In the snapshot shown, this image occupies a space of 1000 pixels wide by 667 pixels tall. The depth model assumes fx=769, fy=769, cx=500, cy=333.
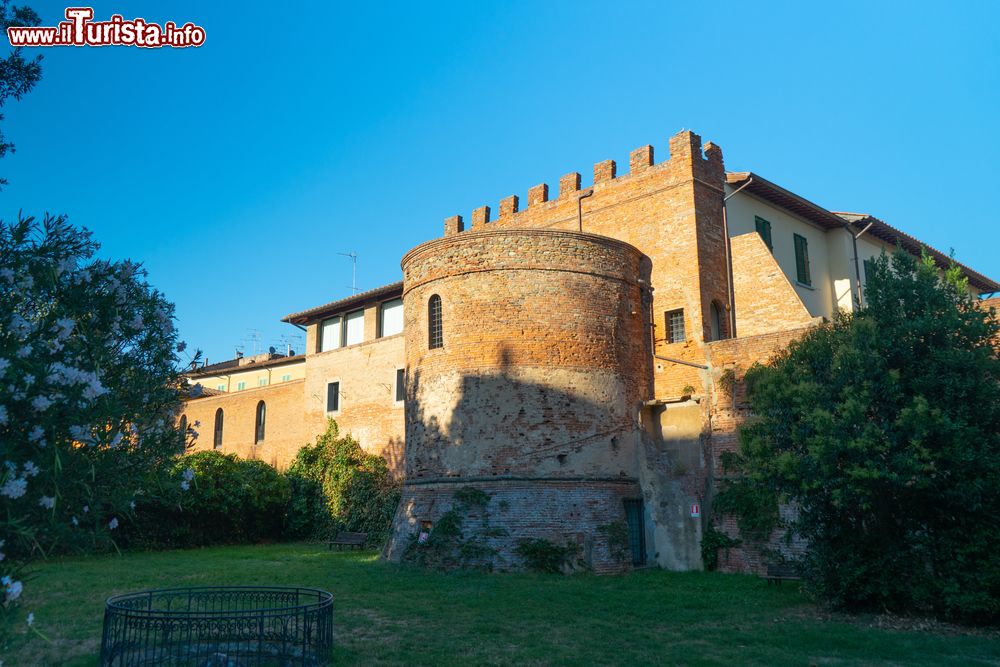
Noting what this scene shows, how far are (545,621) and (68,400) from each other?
8.69m

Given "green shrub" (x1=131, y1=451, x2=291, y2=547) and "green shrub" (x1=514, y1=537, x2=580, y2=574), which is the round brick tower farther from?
"green shrub" (x1=131, y1=451, x2=291, y2=547)

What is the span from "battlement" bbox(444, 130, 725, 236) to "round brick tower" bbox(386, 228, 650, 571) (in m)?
3.34

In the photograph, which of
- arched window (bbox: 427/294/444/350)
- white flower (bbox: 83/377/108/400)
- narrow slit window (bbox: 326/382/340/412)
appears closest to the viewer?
white flower (bbox: 83/377/108/400)

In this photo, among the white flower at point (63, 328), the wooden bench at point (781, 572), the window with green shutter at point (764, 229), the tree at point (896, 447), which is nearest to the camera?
the white flower at point (63, 328)

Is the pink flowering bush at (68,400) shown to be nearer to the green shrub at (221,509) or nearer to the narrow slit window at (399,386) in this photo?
the green shrub at (221,509)

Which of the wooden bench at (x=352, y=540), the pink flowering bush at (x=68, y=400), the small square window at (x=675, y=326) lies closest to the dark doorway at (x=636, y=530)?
the small square window at (x=675, y=326)

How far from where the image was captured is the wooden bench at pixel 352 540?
23.6 meters

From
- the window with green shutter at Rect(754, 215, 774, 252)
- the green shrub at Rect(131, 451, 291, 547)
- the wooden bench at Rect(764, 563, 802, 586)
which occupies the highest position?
the window with green shutter at Rect(754, 215, 774, 252)

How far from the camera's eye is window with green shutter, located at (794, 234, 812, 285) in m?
24.0

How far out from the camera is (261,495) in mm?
26969

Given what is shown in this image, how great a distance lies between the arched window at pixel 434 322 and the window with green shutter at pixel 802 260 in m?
11.6

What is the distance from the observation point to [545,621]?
40.1 feet

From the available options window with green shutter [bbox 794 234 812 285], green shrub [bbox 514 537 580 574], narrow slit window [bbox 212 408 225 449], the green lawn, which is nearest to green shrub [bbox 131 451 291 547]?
the green lawn

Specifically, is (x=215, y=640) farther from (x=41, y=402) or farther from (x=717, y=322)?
(x=717, y=322)
